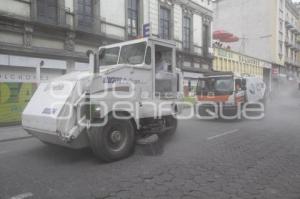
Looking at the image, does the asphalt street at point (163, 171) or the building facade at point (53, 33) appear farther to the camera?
the building facade at point (53, 33)

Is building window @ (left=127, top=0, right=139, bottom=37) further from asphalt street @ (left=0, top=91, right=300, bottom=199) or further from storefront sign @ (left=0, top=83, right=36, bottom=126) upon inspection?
asphalt street @ (left=0, top=91, right=300, bottom=199)

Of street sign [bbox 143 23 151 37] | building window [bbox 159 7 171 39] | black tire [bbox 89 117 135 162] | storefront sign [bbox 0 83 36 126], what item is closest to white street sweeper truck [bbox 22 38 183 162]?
black tire [bbox 89 117 135 162]

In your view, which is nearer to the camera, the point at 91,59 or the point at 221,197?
the point at 221,197

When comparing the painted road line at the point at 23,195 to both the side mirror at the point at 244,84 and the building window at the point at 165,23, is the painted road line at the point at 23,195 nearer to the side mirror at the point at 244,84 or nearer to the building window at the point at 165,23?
the side mirror at the point at 244,84

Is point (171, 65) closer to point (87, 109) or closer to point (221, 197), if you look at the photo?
point (87, 109)

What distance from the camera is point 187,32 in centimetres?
2381

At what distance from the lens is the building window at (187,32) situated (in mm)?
23375

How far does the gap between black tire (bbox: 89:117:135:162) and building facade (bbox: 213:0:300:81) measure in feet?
120

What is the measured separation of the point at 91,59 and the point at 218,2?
4307 centimetres

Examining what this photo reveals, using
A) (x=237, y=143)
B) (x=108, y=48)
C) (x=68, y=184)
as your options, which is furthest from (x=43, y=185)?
(x=237, y=143)

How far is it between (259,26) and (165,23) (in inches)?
981

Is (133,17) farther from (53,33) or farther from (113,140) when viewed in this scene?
(113,140)

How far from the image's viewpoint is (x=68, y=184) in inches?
193

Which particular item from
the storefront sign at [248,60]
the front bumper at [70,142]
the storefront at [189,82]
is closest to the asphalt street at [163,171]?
the front bumper at [70,142]
